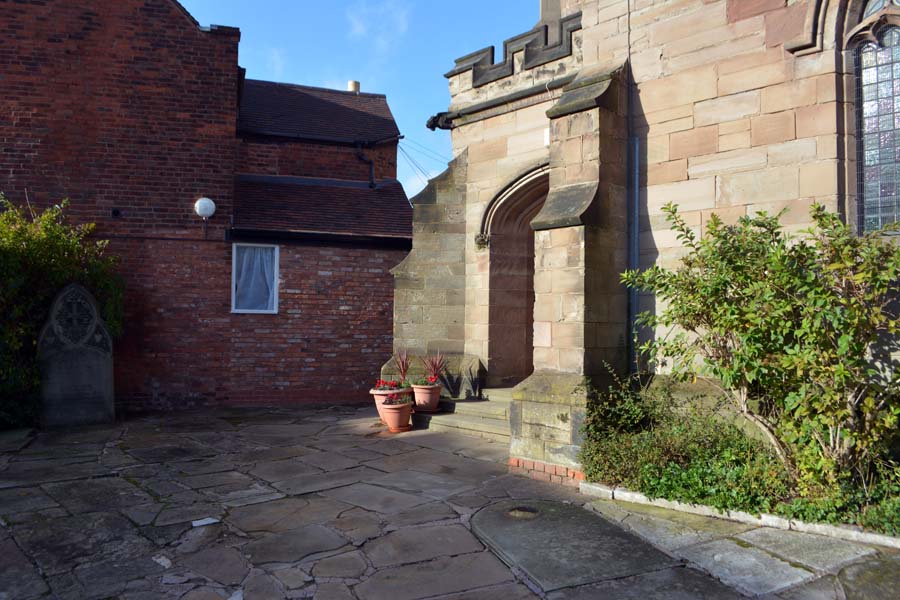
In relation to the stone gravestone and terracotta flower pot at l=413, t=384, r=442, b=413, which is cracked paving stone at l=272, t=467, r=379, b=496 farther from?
the stone gravestone

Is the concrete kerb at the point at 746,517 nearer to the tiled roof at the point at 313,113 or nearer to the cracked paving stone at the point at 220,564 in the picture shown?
the cracked paving stone at the point at 220,564

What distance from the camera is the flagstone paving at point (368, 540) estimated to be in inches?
159

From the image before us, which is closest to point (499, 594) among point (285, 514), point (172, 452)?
point (285, 514)

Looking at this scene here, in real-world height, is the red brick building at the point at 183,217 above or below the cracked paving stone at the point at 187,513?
above

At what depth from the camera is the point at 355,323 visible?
12.9 meters

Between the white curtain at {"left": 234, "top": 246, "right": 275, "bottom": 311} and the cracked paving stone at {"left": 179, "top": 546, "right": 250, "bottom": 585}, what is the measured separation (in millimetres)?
8091

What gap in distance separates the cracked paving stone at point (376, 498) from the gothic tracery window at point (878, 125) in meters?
4.53

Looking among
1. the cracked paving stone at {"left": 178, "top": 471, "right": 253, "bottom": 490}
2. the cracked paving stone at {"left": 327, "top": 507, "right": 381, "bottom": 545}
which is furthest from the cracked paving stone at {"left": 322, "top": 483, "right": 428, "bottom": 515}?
the cracked paving stone at {"left": 178, "top": 471, "right": 253, "bottom": 490}

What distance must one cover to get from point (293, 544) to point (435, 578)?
123cm

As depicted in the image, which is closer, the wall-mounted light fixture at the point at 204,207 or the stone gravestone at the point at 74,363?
the stone gravestone at the point at 74,363

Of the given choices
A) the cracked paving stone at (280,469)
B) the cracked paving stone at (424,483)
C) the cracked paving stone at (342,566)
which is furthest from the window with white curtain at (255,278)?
the cracked paving stone at (342,566)

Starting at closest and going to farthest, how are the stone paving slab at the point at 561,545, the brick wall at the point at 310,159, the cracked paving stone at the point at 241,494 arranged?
the stone paving slab at the point at 561,545
the cracked paving stone at the point at 241,494
the brick wall at the point at 310,159

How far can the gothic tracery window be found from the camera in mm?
5539

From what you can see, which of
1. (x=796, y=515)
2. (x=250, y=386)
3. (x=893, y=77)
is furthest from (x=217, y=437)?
(x=893, y=77)
